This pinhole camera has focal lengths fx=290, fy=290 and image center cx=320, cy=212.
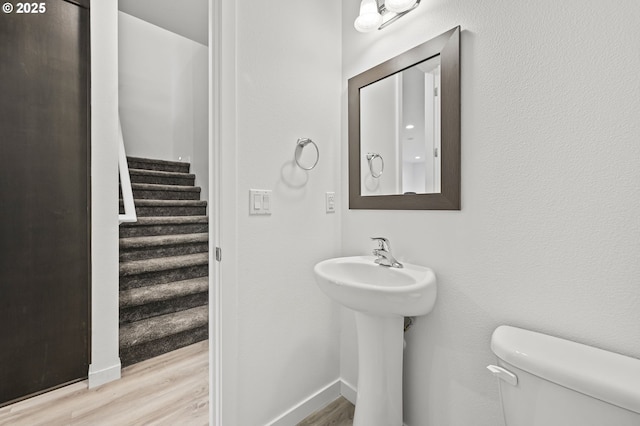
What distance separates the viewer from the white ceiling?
309cm

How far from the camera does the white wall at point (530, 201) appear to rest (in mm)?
800

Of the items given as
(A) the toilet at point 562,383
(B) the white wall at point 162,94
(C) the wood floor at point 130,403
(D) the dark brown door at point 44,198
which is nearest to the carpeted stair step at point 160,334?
(C) the wood floor at point 130,403

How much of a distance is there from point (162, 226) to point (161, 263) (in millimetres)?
521

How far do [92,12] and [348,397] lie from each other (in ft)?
8.57

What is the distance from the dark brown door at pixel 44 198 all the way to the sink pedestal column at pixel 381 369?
63.8 inches

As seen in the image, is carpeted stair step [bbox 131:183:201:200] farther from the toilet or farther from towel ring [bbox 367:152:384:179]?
the toilet

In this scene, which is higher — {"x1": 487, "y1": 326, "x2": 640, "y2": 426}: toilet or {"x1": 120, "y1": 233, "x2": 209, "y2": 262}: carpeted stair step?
{"x1": 120, "y1": 233, "x2": 209, "y2": 262}: carpeted stair step

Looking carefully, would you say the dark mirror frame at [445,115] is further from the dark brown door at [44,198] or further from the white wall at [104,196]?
the dark brown door at [44,198]

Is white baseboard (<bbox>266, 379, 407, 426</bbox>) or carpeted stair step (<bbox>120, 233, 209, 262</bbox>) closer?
white baseboard (<bbox>266, 379, 407, 426</bbox>)

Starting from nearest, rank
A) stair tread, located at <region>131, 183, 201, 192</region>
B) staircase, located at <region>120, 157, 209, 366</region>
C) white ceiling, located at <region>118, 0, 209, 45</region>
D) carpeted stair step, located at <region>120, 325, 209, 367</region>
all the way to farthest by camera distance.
Result: 1. carpeted stair step, located at <region>120, 325, 209, 367</region>
2. staircase, located at <region>120, 157, 209, 366</region>
3. stair tread, located at <region>131, 183, 201, 192</region>
4. white ceiling, located at <region>118, 0, 209, 45</region>

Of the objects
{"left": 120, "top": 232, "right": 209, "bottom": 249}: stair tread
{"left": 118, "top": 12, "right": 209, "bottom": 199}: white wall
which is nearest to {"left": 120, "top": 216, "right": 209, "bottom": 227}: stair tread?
{"left": 120, "top": 232, "right": 209, "bottom": 249}: stair tread

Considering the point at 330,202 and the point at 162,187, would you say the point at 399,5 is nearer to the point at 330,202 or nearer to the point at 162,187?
the point at 330,202

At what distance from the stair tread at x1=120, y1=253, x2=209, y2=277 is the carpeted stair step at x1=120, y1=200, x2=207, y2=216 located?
648 millimetres

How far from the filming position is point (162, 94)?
383 cm
